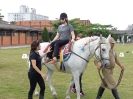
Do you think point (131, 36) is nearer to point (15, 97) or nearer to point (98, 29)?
point (98, 29)

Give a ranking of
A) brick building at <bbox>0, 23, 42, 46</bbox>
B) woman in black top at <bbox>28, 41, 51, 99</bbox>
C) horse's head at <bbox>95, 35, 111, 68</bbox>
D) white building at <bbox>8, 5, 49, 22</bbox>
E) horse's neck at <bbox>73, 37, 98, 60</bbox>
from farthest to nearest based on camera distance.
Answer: white building at <bbox>8, 5, 49, 22</bbox>
brick building at <bbox>0, 23, 42, 46</bbox>
horse's neck at <bbox>73, 37, 98, 60</bbox>
horse's head at <bbox>95, 35, 111, 68</bbox>
woman in black top at <bbox>28, 41, 51, 99</bbox>

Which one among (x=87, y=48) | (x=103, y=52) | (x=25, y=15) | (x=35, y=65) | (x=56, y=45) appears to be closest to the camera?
(x=35, y=65)

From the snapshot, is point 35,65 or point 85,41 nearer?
point 35,65

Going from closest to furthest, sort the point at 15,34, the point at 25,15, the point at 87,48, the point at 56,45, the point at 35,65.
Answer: the point at 35,65
the point at 87,48
the point at 56,45
the point at 15,34
the point at 25,15

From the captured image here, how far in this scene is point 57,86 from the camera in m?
8.91

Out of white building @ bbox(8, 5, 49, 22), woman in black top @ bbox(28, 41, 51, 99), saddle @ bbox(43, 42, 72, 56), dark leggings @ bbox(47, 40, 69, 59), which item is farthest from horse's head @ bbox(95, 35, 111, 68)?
white building @ bbox(8, 5, 49, 22)

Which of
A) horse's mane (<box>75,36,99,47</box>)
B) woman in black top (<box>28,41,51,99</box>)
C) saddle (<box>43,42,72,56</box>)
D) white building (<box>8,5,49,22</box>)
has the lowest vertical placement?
woman in black top (<box>28,41,51,99</box>)

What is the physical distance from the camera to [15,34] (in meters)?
48.8

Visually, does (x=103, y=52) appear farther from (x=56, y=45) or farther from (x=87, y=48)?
(x=56, y=45)

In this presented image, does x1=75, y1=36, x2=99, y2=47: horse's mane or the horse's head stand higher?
x1=75, y1=36, x2=99, y2=47: horse's mane

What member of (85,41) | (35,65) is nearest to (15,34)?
(85,41)

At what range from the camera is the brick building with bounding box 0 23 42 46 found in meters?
43.8

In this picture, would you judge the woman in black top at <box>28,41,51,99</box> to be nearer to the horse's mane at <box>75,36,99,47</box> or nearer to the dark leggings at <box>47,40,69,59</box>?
the dark leggings at <box>47,40,69,59</box>

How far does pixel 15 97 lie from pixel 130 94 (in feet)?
12.5
